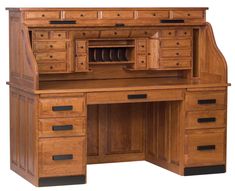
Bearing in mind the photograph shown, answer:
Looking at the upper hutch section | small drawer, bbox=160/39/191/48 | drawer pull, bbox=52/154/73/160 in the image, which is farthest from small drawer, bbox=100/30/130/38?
drawer pull, bbox=52/154/73/160

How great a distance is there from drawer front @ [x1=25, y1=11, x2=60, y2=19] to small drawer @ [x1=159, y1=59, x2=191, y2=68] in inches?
52.7

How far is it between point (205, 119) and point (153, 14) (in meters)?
1.28

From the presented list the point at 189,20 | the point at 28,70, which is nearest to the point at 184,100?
the point at 189,20

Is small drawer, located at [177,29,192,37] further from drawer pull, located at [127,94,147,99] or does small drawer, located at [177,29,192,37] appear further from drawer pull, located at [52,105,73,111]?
drawer pull, located at [52,105,73,111]

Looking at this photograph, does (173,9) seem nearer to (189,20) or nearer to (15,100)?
(189,20)

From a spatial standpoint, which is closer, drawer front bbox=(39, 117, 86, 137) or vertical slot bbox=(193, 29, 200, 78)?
drawer front bbox=(39, 117, 86, 137)

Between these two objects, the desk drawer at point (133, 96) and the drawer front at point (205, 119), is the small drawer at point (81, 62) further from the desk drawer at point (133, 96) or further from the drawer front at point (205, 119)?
the drawer front at point (205, 119)

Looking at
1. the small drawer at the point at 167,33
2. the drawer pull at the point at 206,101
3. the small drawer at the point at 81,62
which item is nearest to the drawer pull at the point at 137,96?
the drawer pull at the point at 206,101

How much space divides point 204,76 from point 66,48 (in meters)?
1.61

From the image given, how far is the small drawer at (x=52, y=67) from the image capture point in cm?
836

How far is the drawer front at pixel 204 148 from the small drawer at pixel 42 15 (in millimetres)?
1876

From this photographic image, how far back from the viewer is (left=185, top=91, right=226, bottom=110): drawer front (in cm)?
834

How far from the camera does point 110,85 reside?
833 cm

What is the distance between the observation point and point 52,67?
840cm
